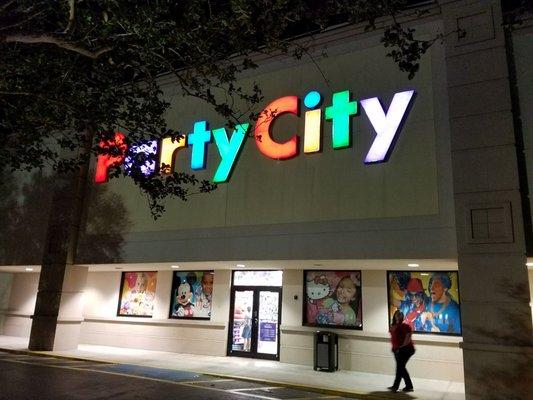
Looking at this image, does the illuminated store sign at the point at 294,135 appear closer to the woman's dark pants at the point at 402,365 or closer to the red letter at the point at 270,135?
the red letter at the point at 270,135

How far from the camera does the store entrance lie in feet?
51.8

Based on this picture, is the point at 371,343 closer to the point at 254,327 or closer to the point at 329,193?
the point at 254,327

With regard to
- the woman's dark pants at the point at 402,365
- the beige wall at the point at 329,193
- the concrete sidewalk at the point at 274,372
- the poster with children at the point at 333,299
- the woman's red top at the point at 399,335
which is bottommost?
the concrete sidewalk at the point at 274,372

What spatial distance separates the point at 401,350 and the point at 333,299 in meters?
3.74

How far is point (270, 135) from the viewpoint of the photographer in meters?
14.5

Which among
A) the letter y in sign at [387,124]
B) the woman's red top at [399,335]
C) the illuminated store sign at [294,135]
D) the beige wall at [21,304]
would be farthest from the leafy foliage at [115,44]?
the beige wall at [21,304]

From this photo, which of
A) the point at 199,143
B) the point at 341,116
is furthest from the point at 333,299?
the point at 199,143

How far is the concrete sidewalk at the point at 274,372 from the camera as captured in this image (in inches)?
444

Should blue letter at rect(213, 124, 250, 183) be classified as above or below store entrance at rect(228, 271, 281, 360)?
above

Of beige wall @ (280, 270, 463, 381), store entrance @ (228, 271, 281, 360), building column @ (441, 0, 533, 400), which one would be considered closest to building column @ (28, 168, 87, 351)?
store entrance @ (228, 271, 281, 360)

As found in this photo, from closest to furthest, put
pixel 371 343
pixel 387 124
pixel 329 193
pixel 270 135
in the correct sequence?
1. pixel 387 124
2. pixel 329 193
3. pixel 371 343
4. pixel 270 135

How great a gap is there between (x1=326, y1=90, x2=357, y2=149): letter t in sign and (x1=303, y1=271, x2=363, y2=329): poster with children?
172 inches

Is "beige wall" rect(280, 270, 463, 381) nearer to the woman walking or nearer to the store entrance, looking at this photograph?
the store entrance

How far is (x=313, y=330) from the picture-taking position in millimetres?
14758
